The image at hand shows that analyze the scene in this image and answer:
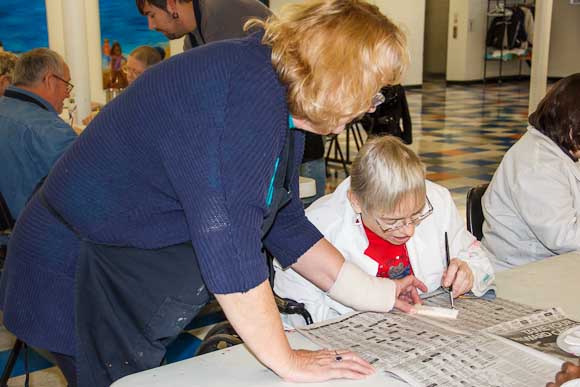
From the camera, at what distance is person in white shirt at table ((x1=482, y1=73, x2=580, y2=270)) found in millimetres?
2377

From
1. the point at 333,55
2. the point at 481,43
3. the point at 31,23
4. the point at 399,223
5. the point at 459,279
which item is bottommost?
the point at 481,43

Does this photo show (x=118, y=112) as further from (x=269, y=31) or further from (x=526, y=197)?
(x=526, y=197)

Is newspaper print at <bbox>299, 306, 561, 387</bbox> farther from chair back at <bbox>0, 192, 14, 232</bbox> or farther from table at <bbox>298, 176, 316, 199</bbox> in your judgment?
chair back at <bbox>0, 192, 14, 232</bbox>

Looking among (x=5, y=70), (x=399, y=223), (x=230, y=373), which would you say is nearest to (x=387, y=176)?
(x=399, y=223)

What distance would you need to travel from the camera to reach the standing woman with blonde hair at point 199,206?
1.14 meters

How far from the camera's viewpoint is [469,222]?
8.66ft

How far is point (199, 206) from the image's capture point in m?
1.12

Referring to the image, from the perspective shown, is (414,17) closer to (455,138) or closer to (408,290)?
(455,138)

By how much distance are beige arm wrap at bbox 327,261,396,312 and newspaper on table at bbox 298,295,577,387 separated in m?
0.02

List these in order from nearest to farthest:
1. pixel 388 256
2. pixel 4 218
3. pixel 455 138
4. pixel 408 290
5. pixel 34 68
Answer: pixel 408 290 < pixel 388 256 < pixel 4 218 < pixel 34 68 < pixel 455 138

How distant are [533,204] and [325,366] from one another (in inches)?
54.2

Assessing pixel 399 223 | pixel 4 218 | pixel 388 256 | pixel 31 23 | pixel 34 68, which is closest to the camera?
pixel 399 223

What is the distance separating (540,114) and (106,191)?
1.72m

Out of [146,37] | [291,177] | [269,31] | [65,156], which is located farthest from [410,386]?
[146,37]
